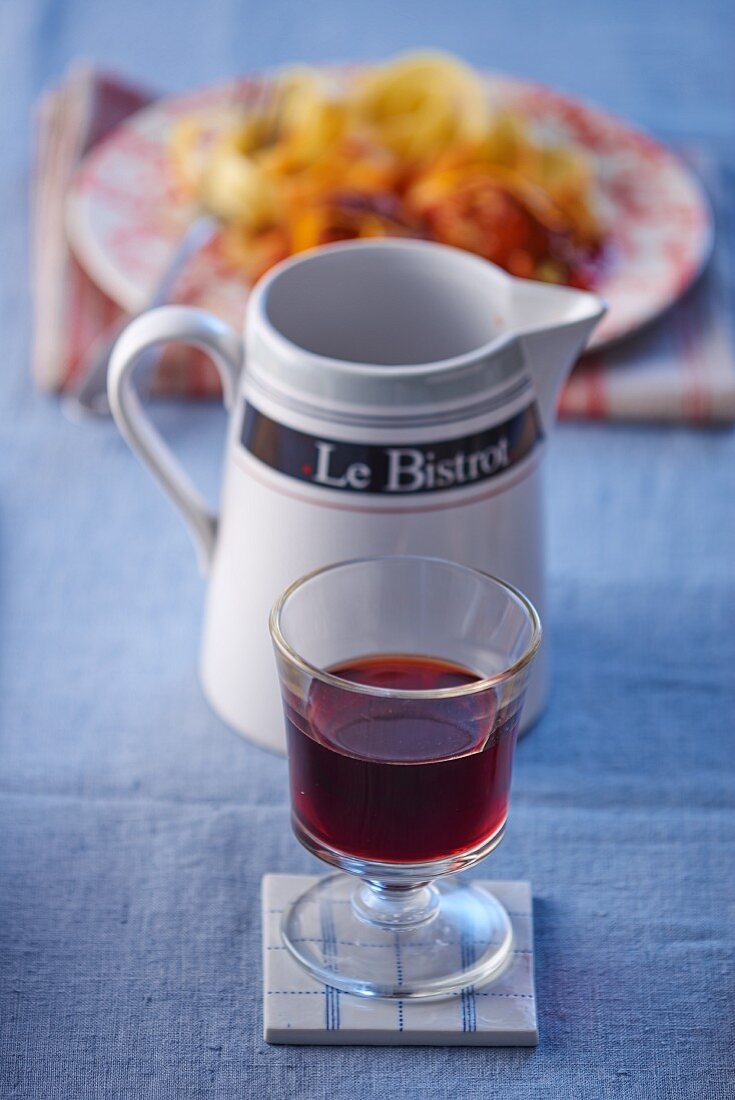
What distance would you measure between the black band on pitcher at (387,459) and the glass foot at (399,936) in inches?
5.7

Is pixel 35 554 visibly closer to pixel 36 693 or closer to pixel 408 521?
pixel 36 693

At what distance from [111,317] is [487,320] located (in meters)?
0.33

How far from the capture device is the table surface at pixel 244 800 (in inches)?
17.4

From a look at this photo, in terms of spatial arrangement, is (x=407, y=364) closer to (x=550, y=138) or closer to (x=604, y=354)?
(x=604, y=354)

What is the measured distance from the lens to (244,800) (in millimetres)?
548

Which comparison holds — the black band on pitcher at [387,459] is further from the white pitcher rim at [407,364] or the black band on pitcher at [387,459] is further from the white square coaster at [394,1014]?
the white square coaster at [394,1014]

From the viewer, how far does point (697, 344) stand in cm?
81

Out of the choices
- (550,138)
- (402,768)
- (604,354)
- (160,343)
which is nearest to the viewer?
(402,768)

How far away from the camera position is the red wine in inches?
17.1

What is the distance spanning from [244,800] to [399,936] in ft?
0.32

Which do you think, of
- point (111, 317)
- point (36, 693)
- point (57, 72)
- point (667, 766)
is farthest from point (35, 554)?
point (57, 72)

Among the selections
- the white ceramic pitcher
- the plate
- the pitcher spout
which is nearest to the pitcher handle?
the white ceramic pitcher

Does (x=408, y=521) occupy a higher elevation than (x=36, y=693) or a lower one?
higher


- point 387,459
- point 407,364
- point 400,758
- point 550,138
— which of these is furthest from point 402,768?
point 550,138
